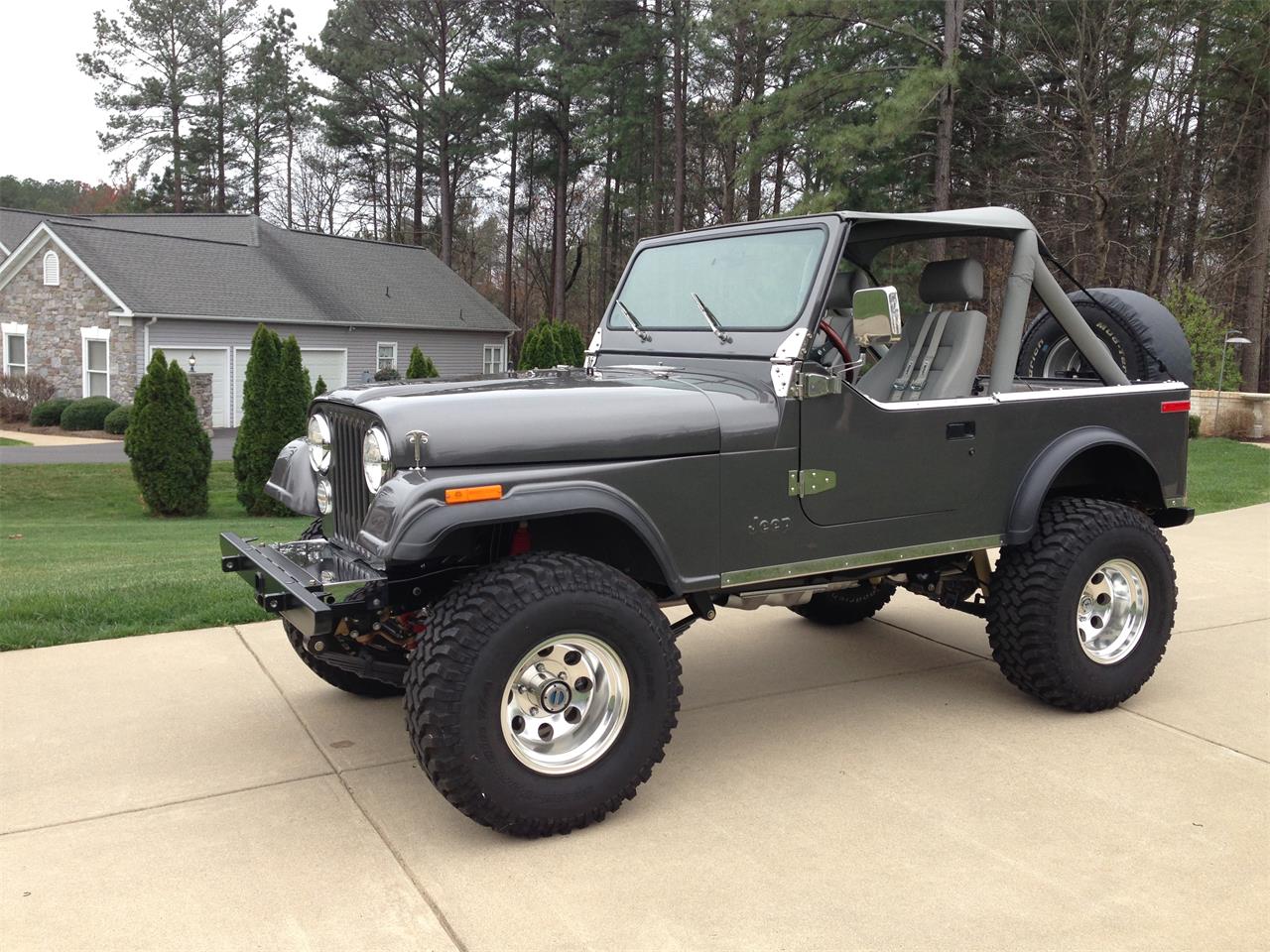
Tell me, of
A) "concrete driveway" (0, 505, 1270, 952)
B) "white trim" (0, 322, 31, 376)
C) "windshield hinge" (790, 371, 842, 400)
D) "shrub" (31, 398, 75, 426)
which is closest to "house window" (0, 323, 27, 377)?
"white trim" (0, 322, 31, 376)

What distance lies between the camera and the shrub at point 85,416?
23.4m

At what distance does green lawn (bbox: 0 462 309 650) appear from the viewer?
228 inches

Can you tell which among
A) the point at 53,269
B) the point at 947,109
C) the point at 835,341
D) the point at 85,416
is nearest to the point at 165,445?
the point at 85,416

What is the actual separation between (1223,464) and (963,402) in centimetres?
1237

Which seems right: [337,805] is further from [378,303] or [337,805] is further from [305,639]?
[378,303]

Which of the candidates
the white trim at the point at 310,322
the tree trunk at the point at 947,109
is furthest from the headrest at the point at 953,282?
the white trim at the point at 310,322

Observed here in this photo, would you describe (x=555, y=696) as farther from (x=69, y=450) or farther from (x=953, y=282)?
(x=69, y=450)

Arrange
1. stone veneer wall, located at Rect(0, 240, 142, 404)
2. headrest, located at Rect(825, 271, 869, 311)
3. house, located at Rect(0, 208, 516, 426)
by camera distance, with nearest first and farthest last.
Result: 1. headrest, located at Rect(825, 271, 869, 311)
2. stone veneer wall, located at Rect(0, 240, 142, 404)
3. house, located at Rect(0, 208, 516, 426)

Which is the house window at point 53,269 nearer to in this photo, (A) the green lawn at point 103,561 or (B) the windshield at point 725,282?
(A) the green lawn at point 103,561

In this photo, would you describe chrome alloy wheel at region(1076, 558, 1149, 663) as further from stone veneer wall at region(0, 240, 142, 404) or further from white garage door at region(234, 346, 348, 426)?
white garage door at region(234, 346, 348, 426)

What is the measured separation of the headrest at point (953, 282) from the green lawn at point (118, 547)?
13.0 feet

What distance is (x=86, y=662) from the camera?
5145mm

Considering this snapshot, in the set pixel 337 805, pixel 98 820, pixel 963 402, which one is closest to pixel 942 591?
pixel 963 402

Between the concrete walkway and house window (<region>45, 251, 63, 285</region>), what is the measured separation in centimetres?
484
